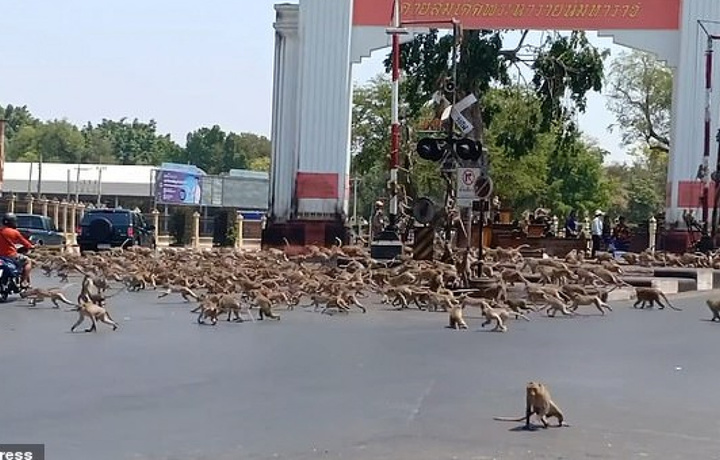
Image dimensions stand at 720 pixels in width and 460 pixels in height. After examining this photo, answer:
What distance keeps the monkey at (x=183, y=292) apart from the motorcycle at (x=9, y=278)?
287 cm

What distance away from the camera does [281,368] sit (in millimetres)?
12305

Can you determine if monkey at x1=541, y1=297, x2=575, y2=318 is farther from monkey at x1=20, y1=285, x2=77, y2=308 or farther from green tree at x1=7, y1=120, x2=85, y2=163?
green tree at x1=7, y1=120, x2=85, y2=163

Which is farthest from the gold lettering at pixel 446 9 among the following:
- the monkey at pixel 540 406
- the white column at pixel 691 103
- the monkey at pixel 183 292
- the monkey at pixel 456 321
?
the monkey at pixel 540 406

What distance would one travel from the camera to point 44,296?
18.9 meters

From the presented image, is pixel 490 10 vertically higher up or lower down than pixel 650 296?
higher up

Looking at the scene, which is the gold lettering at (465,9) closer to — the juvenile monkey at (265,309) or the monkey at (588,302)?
the monkey at (588,302)

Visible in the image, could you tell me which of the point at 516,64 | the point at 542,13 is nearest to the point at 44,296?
the point at 542,13

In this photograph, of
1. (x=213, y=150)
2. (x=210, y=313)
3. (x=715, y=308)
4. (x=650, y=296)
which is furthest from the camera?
(x=213, y=150)

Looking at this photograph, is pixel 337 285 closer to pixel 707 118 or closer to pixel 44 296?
pixel 44 296

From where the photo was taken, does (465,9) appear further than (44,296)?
Yes

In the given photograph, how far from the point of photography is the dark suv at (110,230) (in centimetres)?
3780

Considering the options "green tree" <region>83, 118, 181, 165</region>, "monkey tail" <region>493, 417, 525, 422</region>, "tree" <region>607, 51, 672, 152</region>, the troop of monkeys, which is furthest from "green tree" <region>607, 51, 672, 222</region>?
"green tree" <region>83, 118, 181, 165</region>

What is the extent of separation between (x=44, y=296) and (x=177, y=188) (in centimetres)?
5916

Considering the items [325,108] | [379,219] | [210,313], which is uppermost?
[325,108]
